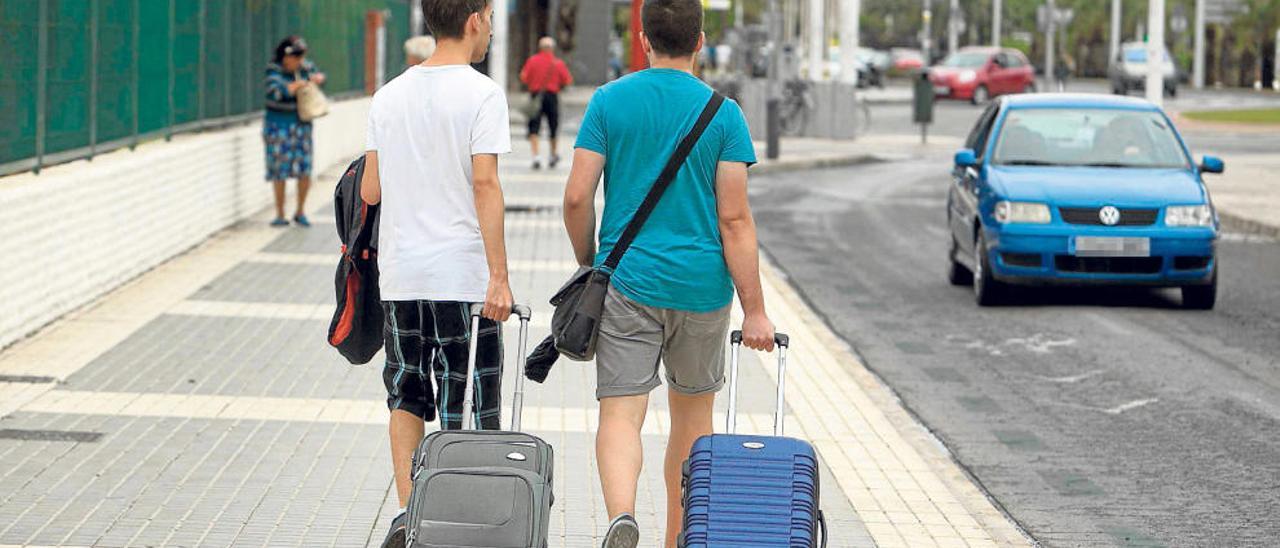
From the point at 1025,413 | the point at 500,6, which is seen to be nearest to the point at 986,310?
the point at 1025,413

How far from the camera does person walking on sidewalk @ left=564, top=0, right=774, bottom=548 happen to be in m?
5.58

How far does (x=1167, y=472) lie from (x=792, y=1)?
3675cm

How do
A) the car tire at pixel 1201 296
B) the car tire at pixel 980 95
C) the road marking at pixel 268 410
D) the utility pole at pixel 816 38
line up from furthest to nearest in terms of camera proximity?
1. the car tire at pixel 980 95
2. the utility pole at pixel 816 38
3. the car tire at pixel 1201 296
4. the road marking at pixel 268 410

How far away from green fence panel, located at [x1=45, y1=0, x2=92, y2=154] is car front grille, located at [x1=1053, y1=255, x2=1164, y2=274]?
6.21 meters

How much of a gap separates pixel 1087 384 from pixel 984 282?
3.21m

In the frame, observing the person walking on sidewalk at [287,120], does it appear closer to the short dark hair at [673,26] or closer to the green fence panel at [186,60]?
the green fence panel at [186,60]

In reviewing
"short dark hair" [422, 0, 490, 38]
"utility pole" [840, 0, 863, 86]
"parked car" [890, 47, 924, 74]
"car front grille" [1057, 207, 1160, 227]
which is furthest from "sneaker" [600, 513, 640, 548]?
"parked car" [890, 47, 924, 74]

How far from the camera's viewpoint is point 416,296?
19.4ft

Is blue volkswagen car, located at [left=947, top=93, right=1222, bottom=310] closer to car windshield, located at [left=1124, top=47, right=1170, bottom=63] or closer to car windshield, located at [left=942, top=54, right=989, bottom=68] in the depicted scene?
car windshield, located at [left=942, top=54, right=989, bottom=68]

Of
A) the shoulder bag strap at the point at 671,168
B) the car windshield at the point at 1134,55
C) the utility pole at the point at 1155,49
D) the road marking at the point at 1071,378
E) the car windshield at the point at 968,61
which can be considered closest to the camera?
the shoulder bag strap at the point at 671,168

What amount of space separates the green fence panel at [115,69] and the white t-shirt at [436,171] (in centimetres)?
756

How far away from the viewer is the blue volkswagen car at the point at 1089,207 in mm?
13398

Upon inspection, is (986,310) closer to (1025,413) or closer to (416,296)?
(1025,413)

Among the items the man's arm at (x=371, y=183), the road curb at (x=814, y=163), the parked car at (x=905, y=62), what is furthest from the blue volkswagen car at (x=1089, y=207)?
the parked car at (x=905, y=62)
